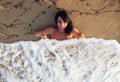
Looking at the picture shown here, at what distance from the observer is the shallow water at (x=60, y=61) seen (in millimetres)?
2766

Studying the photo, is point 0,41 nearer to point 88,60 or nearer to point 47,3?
point 47,3

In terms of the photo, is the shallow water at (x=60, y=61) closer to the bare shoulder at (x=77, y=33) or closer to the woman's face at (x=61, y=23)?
the bare shoulder at (x=77, y=33)

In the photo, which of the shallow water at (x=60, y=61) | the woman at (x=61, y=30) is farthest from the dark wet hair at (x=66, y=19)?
the shallow water at (x=60, y=61)

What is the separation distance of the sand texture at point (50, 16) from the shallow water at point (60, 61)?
0.30 feet

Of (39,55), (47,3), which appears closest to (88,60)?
(39,55)

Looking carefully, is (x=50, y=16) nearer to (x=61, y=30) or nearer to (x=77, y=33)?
(x=61, y=30)

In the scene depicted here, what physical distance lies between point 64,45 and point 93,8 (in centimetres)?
36

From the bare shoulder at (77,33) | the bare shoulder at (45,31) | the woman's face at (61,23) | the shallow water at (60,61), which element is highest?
the woman's face at (61,23)

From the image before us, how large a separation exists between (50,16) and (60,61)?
38 cm

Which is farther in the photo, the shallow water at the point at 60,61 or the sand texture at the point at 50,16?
the shallow water at the point at 60,61

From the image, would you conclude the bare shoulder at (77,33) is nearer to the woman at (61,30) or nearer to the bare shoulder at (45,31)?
the woman at (61,30)

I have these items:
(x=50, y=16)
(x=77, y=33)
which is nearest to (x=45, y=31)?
(x=50, y=16)

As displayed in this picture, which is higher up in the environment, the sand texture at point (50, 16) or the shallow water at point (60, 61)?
the sand texture at point (50, 16)

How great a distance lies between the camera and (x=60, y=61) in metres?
2.86
